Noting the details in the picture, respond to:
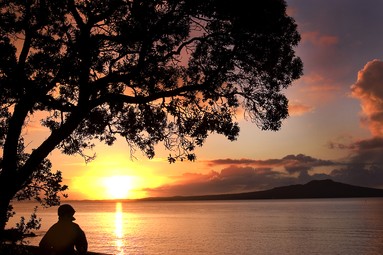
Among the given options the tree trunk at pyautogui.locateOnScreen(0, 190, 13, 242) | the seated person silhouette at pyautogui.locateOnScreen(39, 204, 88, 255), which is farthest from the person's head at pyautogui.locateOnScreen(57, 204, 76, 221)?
the tree trunk at pyautogui.locateOnScreen(0, 190, 13, 242)

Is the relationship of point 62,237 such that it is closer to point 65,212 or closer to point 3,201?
point 65,212

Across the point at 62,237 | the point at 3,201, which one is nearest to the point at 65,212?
the point at 62,237

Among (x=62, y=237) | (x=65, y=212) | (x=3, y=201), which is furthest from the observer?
(x=3, y=201)

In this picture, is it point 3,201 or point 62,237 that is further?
point 3,201

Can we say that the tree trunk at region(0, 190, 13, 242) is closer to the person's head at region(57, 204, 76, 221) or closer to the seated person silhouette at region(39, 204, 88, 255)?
the seated person silhouette at region(39, 204, 88, 255)

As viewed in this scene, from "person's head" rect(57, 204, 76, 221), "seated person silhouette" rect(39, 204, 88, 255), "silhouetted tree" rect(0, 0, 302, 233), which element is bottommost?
"seated person silhouette" rect(39, 204, 88, 255)

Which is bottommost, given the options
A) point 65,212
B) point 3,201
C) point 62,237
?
point 62,237

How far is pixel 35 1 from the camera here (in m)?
15.8

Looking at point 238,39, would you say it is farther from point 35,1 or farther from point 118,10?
point 35,1

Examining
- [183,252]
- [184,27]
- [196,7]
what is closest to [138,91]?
[184,27]

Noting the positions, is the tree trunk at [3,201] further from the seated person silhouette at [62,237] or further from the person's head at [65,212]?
the person's head at [65,212]

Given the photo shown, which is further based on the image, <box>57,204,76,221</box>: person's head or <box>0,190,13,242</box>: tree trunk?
<box>0,190,13,242</box>: tree trunk

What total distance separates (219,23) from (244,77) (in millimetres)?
2565

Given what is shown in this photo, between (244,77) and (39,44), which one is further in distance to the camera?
(244,77)
